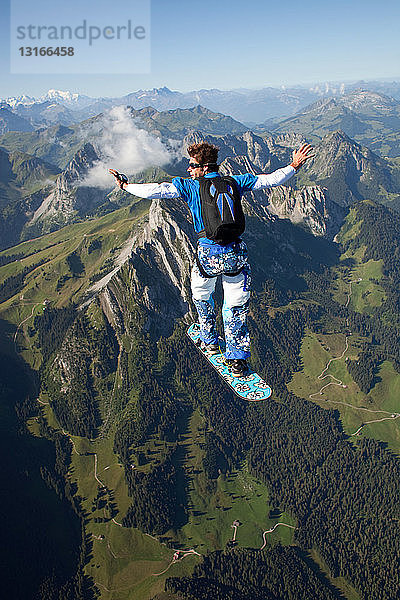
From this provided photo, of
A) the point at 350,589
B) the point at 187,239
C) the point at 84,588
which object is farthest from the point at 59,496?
the point at 187,239

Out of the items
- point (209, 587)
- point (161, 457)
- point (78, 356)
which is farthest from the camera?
point (78, 356)

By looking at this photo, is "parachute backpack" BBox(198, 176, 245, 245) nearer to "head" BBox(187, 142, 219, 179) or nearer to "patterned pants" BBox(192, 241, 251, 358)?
"head" BBox(187, 142, 219, 179)

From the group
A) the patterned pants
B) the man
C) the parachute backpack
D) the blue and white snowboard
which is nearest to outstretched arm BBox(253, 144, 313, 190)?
the man

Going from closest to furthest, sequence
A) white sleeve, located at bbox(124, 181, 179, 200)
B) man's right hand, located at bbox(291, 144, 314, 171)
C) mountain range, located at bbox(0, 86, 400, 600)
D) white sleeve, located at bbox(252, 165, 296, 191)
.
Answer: white sleeve, located at bbox(124, 181, 179, 200)
white sleeve, located at bbox(252, 165, 296, 191)
man's right hand, located at bbox(291, 144, 314, 171)
mountain range, located at bbox(0, 86, 400, 600)

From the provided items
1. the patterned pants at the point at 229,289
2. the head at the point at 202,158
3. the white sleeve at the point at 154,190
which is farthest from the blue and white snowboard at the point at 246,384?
the head at the point at 202,158

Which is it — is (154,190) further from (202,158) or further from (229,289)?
(229,289)

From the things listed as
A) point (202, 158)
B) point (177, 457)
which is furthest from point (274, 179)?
point (177, 457)

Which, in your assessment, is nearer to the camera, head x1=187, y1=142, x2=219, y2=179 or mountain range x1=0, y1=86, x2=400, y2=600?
head x1=187, y1=142, x2=219, y2=179

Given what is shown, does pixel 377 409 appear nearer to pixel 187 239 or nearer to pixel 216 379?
pixel 216 379
